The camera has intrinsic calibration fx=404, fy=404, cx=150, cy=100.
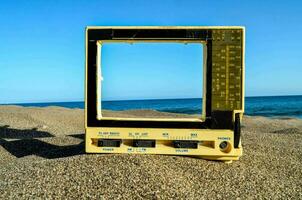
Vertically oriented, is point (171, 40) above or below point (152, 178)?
above

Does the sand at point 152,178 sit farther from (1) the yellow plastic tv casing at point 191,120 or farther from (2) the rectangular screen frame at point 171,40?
(2) the rectangular screen frame at point 171,40

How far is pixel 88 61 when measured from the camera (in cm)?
342

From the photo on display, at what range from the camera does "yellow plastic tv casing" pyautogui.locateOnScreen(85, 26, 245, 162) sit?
11.0 feet

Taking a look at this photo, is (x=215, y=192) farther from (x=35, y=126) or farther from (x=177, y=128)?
(x=35, y=126)

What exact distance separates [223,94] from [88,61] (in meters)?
1.17

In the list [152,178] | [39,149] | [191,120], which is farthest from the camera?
[39,149]

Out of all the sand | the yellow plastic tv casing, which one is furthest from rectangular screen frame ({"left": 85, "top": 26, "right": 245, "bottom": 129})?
the sand

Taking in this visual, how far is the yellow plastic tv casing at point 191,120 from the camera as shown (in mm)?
3350

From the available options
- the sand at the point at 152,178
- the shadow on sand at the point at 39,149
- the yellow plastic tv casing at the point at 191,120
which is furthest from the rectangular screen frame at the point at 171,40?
the shadow on sand at the point at 39,149

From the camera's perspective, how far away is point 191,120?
11.1ft

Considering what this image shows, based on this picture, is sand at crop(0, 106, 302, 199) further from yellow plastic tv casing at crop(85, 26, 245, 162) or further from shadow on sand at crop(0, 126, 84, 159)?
shadow on sand at crop(0, 126, 84, 159)

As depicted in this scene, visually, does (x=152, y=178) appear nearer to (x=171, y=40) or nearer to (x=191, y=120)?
(x=191, y=120)

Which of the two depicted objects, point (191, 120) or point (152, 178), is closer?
point (152, 178)

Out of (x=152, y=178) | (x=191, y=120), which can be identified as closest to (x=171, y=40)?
(x=191, y=120)
